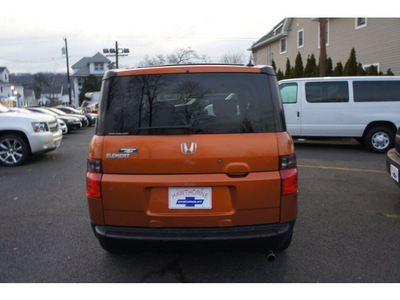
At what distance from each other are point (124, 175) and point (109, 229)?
0.48 meters

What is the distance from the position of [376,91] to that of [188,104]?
26.6 feet

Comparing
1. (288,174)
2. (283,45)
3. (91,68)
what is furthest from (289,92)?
(91,68)

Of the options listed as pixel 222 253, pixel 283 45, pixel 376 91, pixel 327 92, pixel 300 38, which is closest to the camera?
pixel 222 253

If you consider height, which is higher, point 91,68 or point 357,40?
point 91,68

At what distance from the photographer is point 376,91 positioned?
8.98 m

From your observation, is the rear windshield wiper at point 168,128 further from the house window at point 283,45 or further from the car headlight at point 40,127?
the house window at point 283,45

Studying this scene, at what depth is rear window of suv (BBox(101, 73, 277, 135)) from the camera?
8.78 feet

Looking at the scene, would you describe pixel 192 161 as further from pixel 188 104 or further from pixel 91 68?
pixel 91 68

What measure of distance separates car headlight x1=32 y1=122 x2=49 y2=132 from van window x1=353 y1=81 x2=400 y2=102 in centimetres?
841

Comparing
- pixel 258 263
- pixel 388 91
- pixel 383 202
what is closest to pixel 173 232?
pixel 258 263

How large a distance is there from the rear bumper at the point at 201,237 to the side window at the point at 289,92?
7465 millimetres

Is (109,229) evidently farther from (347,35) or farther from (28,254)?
(347,35)

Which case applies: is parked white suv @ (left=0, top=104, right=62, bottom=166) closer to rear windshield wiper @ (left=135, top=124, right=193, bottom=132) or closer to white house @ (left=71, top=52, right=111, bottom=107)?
rear windshield wiper @ (left=135, top=124, right=193, bottom=132)

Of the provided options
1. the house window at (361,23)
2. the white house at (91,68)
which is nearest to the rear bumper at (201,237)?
the house window at (361,23)
